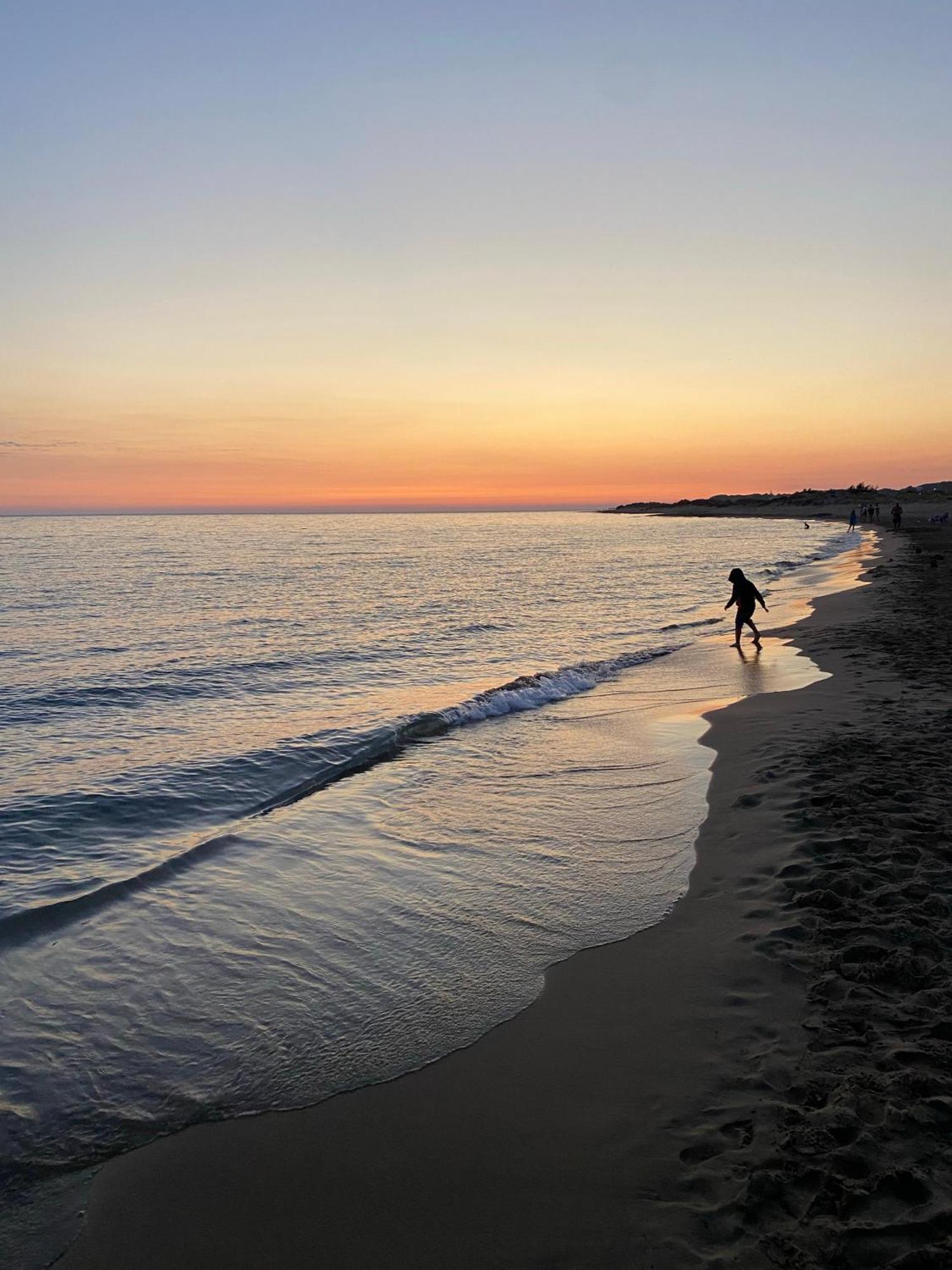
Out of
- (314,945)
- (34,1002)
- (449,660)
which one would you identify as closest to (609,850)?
(314,945)

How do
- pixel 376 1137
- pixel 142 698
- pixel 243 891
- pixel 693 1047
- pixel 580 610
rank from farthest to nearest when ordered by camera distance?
1. pixel 580 610
2. pixel 142 698
3. pixel 243 891
4. pixel 693 1047
5. pixel 376 1137

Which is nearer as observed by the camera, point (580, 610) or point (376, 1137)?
point (376, 1137)

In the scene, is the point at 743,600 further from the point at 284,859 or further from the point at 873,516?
the point at 873,516

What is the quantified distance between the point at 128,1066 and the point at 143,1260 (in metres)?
1.52

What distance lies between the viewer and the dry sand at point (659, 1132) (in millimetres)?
3066

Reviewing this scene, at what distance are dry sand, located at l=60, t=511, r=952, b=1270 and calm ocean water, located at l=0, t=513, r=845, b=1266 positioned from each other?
12.9 inches

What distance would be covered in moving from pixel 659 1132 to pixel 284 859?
15.4ft

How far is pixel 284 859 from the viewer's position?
7.52 meters

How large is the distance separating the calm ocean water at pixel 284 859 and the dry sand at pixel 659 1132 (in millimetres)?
326

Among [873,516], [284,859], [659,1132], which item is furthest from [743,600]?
[873,516]

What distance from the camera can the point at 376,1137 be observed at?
3764 millimetres

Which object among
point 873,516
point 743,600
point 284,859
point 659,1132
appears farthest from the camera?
point 873,516

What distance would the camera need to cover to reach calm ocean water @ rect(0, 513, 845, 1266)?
445 centimetres

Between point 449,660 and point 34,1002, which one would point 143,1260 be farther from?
point 449,660
